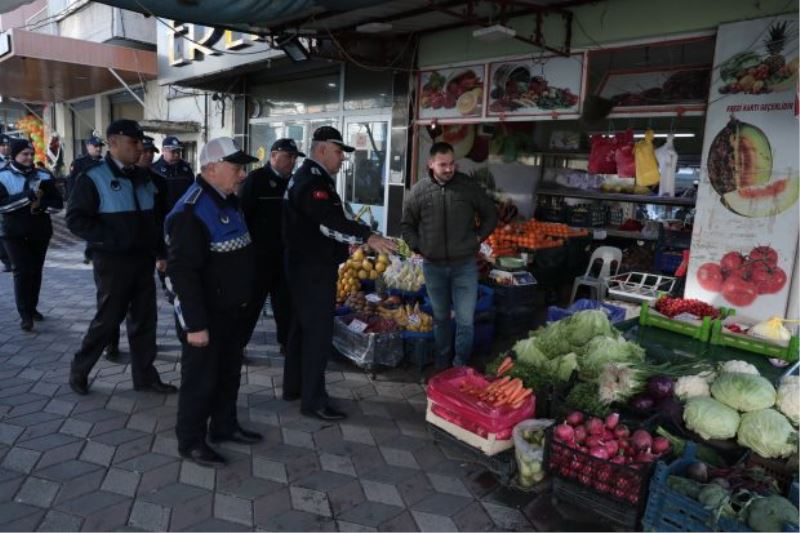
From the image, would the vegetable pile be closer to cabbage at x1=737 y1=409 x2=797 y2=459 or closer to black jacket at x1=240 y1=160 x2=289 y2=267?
cabbage at x1=737 y1=409 x2=797 y2=459

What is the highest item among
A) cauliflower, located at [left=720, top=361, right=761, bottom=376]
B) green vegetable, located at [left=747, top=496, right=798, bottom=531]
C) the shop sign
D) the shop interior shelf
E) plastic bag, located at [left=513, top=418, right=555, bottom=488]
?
the shop sign

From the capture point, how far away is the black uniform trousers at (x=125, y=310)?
13.9 ft

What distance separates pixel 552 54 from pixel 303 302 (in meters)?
4.14

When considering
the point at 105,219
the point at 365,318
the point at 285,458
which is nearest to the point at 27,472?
the point at 285,458

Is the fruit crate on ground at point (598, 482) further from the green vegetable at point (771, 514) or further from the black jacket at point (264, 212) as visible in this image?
the black jacket at point (264, 212)

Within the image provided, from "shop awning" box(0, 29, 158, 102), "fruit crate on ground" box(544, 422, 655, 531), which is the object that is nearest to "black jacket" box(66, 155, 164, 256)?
"fruit crate on ground" box(544, 422, 655, 531)

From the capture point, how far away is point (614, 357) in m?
3.86

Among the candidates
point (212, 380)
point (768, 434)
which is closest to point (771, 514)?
point (768, 434)

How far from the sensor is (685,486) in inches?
106

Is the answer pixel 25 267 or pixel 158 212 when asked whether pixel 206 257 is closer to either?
pixel 158 212

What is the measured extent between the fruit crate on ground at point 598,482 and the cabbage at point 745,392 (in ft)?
2.58

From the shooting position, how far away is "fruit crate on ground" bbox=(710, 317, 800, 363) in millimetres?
3971

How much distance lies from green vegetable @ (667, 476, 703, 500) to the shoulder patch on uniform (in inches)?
115

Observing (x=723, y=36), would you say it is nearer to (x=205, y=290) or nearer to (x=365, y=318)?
(x=365, y=318)
